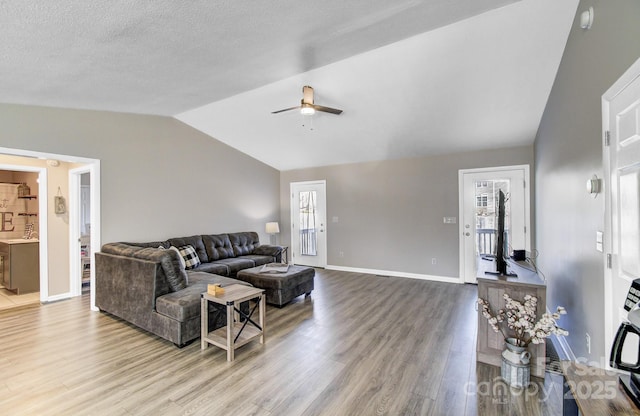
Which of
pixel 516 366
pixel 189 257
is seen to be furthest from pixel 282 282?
pixel 516 366

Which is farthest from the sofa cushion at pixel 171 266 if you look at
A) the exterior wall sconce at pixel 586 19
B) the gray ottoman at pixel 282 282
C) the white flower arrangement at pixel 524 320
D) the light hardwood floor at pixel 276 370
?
the exterior wall sconce at pixel 586 19

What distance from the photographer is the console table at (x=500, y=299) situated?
93.0 inches

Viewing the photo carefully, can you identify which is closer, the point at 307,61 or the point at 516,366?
the point at 516,366

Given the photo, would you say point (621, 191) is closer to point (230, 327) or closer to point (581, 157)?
point (581, 157)

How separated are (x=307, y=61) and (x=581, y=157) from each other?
264 cm

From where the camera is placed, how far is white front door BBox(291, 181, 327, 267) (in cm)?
682

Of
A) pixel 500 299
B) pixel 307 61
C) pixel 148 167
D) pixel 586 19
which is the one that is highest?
pixel 307 61

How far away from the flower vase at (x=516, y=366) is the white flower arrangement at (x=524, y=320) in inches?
2.5

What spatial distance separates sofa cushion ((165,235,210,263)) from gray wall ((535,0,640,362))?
16.4 feet

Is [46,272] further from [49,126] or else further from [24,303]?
[49,126]

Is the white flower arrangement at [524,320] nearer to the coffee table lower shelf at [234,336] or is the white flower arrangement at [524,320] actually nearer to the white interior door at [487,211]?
the coffee table lower shelf at [234,336]

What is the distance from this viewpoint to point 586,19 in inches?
83.4

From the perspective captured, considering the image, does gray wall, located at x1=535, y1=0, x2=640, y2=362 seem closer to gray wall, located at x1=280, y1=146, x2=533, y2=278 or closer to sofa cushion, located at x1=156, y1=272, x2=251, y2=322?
gray wall, located at x1=280, y1=146, x2=533, y2=278

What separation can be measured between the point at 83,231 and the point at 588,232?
7.59 m
